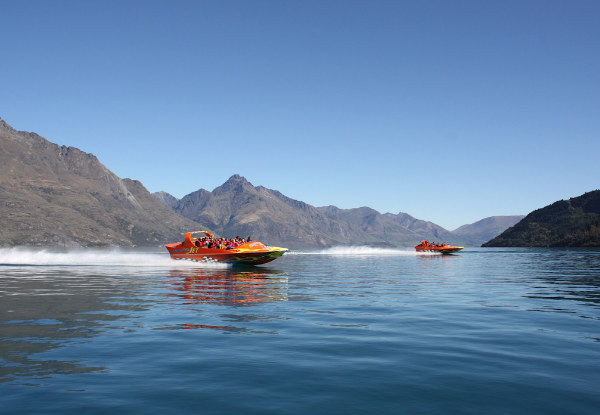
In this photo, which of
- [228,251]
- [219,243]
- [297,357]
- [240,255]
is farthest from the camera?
[219,243]

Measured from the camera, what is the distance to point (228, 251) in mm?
55906

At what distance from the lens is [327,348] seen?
13586 millimetres

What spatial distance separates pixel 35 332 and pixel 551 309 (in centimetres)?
2254

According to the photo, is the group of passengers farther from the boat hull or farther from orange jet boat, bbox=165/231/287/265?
the boat hull

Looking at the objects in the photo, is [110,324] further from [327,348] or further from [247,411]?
[247,411]

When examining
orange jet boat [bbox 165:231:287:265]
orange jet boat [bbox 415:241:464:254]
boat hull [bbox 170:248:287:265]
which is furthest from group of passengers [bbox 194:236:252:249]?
orange jet boat [bbox 415:241:464:254]

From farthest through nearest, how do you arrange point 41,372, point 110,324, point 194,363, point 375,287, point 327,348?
point 375,287 < point 110,324 < point 327,348 < point 194,363 < point 41,372

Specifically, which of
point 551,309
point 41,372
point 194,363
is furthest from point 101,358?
point 551,309

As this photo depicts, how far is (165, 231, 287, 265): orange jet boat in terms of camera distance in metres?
55.2

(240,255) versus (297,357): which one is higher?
(240,255)

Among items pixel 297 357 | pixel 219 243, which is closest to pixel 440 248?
pixel 219 243

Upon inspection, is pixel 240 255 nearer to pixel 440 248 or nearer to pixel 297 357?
pixel 297 357

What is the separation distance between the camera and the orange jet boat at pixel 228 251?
55219 millimetres

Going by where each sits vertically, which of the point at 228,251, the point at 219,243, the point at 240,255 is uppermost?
the point at 219,243
